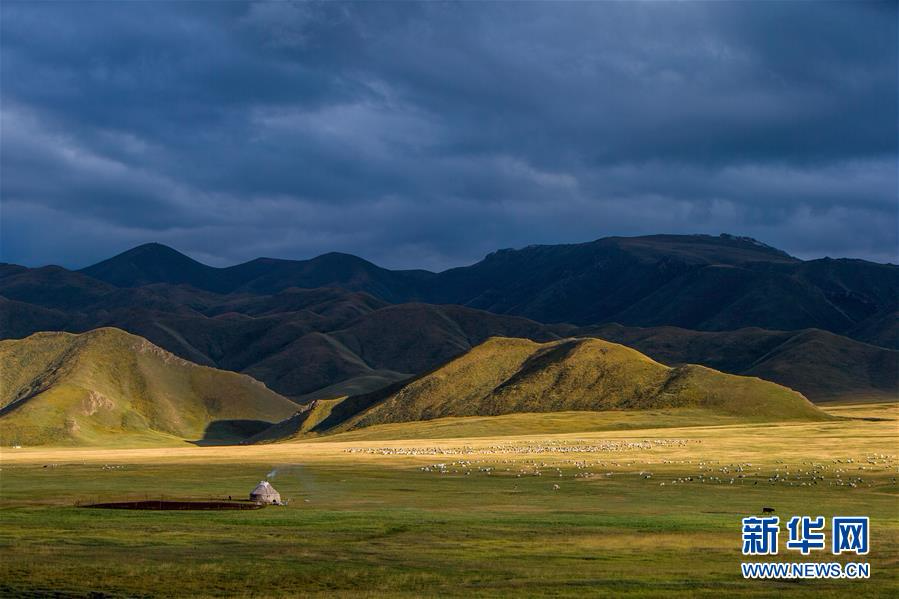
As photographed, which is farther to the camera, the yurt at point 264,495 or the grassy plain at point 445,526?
the yurt at point 264,495

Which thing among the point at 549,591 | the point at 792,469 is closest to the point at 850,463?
the point at 792,469

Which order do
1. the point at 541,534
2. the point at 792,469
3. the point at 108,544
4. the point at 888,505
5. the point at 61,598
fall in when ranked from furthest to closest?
the point at 792,469 → the point at 888,505 → the point at 541,534 → the point at 108,544 → the point at 61,598

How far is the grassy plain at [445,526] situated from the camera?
139 feet

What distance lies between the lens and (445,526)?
5844 centimetres

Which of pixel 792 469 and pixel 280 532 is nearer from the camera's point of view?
pixel 280 532

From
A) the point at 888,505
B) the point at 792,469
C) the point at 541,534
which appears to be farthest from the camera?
the point at 792,469

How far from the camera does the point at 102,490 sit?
84750mm

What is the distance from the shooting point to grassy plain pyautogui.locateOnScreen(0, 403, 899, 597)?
42281mm

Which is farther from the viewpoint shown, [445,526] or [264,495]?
[264,495]

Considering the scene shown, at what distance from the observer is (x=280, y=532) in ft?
184

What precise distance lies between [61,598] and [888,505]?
5599 cm

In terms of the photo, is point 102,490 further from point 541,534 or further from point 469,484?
point 541,534

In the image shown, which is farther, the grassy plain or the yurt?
the yurt

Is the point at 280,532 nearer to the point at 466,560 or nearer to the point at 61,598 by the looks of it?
the point at 466,560
